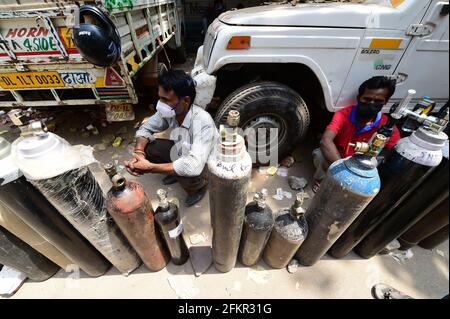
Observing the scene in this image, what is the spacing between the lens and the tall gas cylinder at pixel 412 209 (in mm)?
1324

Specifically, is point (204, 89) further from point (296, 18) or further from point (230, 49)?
point (296, 18)

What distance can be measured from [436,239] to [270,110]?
1.95 meters

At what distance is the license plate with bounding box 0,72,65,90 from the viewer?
2738 mm

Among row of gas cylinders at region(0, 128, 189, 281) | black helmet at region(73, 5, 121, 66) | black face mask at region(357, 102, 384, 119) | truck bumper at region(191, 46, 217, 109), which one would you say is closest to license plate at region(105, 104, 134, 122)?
black helmet at region(73, 5, 121, 66)

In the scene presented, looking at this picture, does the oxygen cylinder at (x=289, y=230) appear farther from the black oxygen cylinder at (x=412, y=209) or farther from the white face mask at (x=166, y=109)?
the white face mask at (x=166, y=109)

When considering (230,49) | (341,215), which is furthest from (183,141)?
(341,215)

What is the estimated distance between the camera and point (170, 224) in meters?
1.62

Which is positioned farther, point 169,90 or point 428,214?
point 169,90

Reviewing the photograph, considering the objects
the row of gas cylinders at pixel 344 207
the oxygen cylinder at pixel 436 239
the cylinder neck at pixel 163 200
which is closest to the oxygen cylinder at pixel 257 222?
the row of gas cylinders at pixel 344 207

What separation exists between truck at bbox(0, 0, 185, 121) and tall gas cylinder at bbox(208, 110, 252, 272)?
2.17 meters

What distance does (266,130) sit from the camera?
2834 mm

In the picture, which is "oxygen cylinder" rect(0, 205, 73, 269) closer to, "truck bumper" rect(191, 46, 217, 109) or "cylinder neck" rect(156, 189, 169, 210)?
"cylinder neck" rect(156, 189, 169, 210)

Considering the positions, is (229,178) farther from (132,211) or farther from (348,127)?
(348,127)

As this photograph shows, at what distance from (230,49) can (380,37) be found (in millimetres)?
1515
